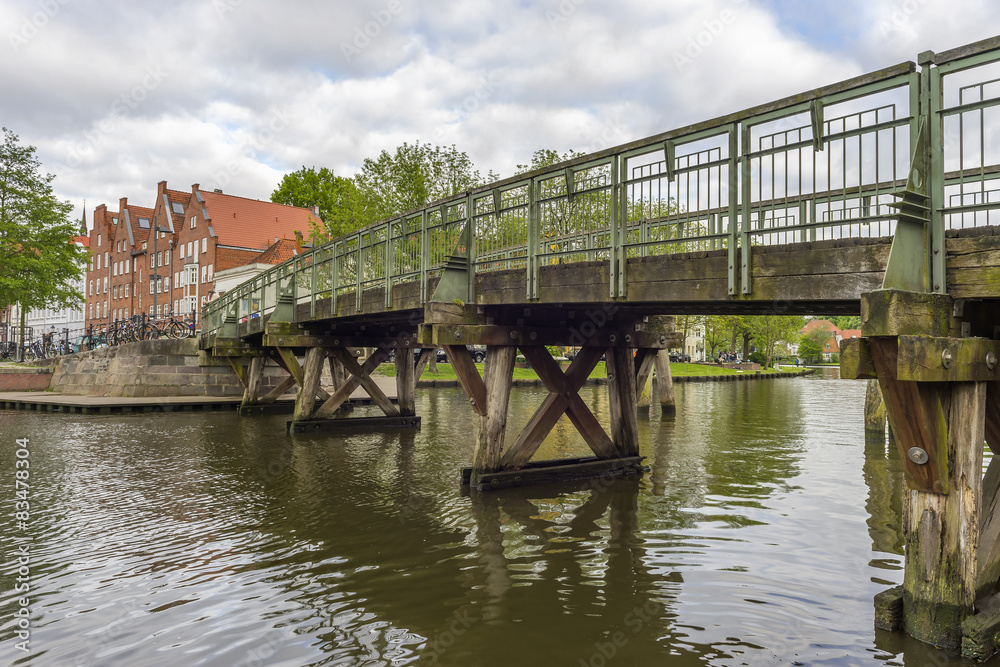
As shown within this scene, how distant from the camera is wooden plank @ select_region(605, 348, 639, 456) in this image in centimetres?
1062

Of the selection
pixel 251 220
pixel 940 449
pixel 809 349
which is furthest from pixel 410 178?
pixel 809 349

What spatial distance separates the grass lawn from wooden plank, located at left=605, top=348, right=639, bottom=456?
18.1 metres

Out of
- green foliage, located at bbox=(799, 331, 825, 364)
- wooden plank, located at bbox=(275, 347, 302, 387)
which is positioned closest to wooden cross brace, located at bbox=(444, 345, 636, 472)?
wooden plank, located at bbox=(275, 347, 302, 387)

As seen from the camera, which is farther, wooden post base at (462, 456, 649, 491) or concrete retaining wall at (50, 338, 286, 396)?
concrete retaining wall at (50, 338, 286, 396)

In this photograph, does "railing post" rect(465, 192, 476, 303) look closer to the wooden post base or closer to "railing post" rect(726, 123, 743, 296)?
the wooden post base

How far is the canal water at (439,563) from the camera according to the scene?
4.82 metres

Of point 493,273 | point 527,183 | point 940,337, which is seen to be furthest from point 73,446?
point 940,337

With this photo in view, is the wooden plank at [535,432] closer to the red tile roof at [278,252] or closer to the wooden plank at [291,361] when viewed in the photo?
the wooden plank at [291,361]

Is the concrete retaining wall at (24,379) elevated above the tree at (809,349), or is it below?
below

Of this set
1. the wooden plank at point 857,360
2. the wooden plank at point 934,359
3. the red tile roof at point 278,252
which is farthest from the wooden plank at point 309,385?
the red tile roof at point 278,252

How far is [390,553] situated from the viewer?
6898mm

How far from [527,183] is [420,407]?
53.1ft

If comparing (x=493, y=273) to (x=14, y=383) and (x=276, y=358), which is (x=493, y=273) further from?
(x=14, y=383)

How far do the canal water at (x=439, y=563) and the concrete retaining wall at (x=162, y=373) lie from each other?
12.6 m
